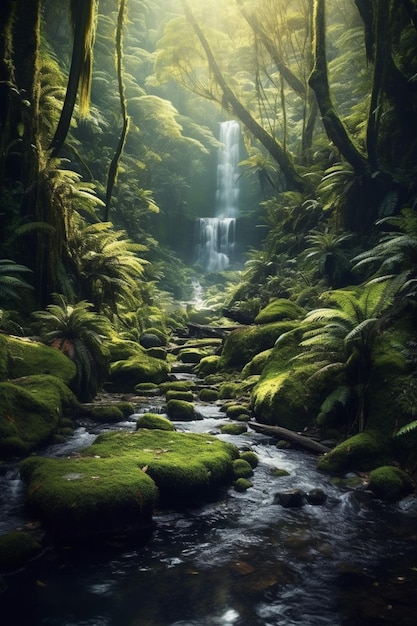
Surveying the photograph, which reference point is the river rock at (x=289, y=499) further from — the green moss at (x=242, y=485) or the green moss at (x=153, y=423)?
the green moss at (x=153, y=423)

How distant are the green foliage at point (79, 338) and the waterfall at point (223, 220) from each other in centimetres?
2177

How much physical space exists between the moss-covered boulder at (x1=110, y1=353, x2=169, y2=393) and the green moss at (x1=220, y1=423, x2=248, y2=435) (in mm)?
3083

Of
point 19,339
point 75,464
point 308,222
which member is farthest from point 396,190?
point 75,464

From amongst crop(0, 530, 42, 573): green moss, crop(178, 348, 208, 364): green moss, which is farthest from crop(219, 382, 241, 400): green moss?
crop(0, 530, 42, 573): green moss

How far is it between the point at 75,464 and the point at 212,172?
3581 centimetres

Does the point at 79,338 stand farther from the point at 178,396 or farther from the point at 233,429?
the point at 233,429

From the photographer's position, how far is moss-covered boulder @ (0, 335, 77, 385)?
7477 mm

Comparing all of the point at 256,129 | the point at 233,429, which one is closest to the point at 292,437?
the point at 233,429

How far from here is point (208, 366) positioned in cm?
1160

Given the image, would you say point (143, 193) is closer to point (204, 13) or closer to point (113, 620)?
point (204, 13)

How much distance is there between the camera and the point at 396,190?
1212 cm

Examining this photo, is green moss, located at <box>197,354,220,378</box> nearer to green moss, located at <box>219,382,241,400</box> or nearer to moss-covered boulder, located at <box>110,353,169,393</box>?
moss-covered boulder, located at <box>110,353,169,393</box>

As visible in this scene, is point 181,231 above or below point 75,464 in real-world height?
above

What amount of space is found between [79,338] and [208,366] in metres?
3.74
